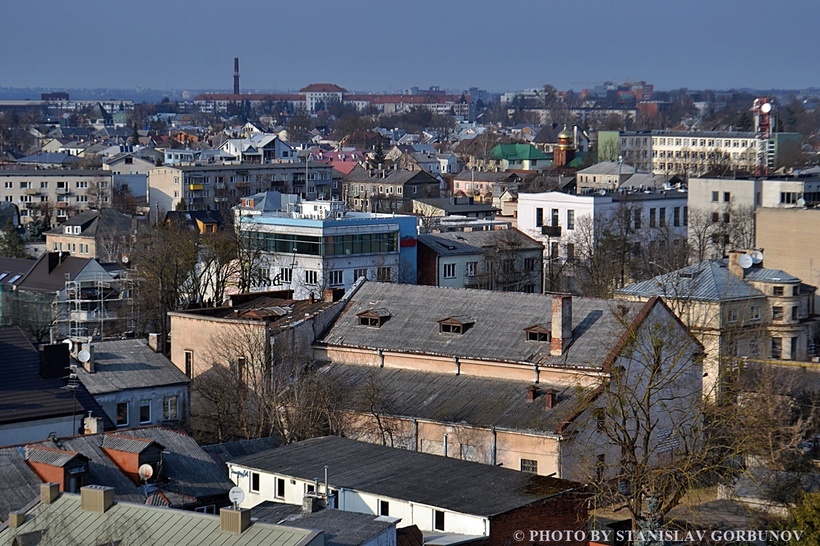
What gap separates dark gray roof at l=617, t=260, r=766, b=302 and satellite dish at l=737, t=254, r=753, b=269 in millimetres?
646

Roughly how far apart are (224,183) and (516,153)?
4604cm

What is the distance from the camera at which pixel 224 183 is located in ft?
354

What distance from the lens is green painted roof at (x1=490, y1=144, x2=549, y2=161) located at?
146 m

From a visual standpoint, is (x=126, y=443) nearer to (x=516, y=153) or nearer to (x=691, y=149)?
(x=691, y=149)

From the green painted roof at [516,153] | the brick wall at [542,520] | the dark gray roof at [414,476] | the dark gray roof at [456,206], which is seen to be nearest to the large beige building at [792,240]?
the dark gray roof at [456,206]

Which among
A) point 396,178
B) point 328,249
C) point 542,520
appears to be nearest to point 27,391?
point 542,520

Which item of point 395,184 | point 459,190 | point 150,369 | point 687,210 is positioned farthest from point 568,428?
point 459,190

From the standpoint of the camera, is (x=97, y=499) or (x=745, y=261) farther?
(x=745, y=261)

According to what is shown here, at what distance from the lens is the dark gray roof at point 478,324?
120ft

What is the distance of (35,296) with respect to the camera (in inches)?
2333

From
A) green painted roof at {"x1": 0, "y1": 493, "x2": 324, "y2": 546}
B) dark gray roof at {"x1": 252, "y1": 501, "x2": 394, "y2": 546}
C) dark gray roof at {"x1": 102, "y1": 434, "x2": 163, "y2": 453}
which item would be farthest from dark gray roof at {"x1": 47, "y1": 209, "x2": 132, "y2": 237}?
green painted roof at {"x1": 0, "y1": 493, "x2": 324, "y2": 546}

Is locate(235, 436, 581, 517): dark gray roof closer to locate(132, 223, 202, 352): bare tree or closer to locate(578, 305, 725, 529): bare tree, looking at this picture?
locate(578, 305, 725, 529): bare tree

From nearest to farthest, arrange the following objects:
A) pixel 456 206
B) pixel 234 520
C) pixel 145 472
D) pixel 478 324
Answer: pixel 234 520
pixel 145 472
pixel 478 324
pixel 456 206

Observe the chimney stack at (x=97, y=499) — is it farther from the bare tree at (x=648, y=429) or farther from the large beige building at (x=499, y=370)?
the large beige building at (x=499, y=370)
